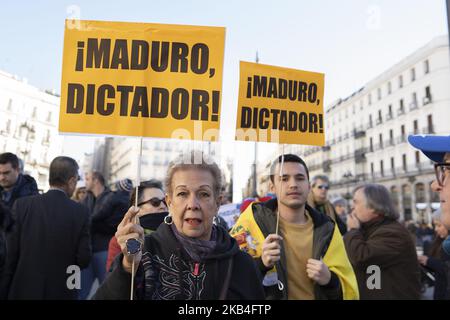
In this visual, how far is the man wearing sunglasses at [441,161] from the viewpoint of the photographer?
1957 millimetres

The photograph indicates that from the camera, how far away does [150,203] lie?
319cm

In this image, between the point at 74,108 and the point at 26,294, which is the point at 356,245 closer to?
the point at 74,108

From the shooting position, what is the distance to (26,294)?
299 centimetres

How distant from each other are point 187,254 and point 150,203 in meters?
1.44

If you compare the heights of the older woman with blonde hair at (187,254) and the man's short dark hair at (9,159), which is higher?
the man's short dark hair at (9,159)

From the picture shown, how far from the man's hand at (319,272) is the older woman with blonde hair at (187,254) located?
0.61 metres

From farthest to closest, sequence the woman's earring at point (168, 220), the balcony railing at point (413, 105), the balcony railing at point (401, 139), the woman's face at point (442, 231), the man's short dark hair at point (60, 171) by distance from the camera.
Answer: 1. the balcony railing at point (401, 139)
2. the balcony railing at point (413, 105)
3. the woman's face at point (442, 231)
4. the man's short dark hair at point (60, 171)
5. the woman's earring at point (168, 220)

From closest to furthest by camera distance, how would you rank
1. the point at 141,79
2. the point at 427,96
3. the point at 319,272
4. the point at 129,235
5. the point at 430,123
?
the point at 129,235, the point at 141,79, the point at 319,272, the point at 430,123, the point at 427,96

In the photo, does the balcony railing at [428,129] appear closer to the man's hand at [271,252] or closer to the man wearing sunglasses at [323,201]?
the man wearing sunglasses at [323,201]

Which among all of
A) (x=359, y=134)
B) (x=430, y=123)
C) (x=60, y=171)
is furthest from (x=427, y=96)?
(x=60, y=171)

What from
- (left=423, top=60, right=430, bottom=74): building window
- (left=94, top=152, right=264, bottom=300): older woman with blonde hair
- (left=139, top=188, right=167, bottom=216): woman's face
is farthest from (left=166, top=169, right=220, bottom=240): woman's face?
(left=423, top=60, right=430, bottom=74): building window

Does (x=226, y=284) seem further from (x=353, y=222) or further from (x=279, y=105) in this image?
(x=353, y=222)

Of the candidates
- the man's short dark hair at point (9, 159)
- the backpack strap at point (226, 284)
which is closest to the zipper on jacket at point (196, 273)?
the backpack strap at point (226, 284)
